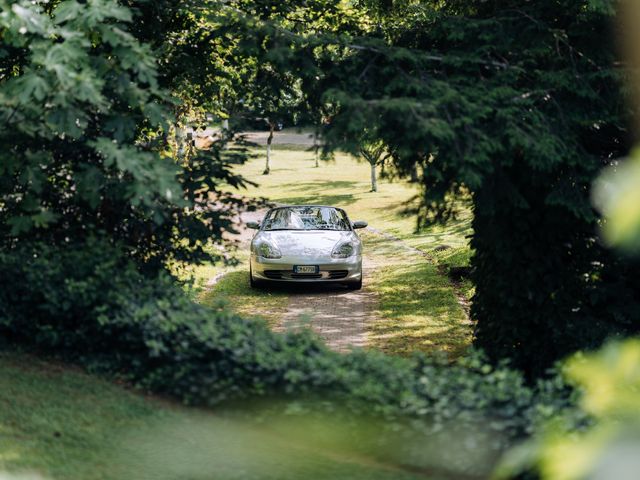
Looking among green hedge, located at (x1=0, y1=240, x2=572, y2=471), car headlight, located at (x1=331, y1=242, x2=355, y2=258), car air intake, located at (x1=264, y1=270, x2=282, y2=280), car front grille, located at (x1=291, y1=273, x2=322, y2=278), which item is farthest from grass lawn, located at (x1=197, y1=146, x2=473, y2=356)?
green hedge, located at (x1=0, y1=240, x2=572, y2=471)

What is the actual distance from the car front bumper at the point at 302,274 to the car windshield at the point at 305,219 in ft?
3.27

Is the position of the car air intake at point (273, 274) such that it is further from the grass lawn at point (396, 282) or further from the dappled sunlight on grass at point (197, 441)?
the dappled sunlight on grass at point (197, 441)

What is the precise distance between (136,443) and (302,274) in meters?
8.97

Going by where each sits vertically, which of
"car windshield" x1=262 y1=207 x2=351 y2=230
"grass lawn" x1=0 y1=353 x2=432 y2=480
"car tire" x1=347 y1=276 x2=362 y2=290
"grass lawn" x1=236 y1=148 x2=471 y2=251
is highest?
"grass lawn" x1=236 y1=148 x2=471 y2=251

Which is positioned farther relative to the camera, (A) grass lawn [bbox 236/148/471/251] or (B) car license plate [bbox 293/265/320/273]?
(A) grass lawn [bbox 236/148/471/251]

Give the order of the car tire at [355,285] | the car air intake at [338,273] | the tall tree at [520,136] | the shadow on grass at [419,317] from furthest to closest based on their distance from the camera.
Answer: the car tire at [355,285] → the car air intake at [338,273] → the shadow on grass at [419,317] → the tall tree at [520,136]

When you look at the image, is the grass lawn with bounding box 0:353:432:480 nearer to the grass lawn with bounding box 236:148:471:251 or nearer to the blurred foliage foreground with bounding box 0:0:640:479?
the blurred foliage foreground with bounding box 0:0:640:479

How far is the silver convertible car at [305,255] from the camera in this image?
49.1 ft

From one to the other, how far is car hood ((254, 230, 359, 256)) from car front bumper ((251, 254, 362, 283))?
6.5 inches

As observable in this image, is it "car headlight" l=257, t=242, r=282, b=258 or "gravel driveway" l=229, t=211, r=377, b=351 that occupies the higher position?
"car headlight" l=257, t=242, r=282, b=258

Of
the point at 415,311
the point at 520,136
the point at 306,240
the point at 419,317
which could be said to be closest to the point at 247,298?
the point at 306,240

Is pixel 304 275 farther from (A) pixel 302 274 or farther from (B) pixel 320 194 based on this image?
(B) pixel 320 194

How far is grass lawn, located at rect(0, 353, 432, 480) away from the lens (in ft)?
18.7

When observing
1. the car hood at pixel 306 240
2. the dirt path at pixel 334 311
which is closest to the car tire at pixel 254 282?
the dirt path at pixel 334 311
